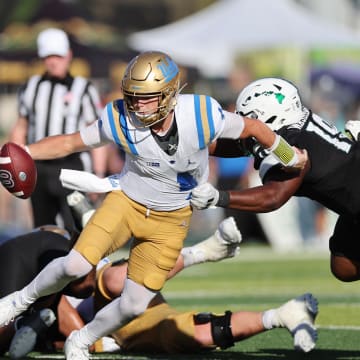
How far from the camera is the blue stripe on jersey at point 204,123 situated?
189 inches

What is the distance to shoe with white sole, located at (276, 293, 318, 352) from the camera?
4785 mm

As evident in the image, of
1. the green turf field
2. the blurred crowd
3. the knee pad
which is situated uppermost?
the knee pad

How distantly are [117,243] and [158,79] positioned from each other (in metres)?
0.75

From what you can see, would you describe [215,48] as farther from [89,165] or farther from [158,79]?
[158,79]

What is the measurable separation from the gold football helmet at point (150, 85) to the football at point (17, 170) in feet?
1.80

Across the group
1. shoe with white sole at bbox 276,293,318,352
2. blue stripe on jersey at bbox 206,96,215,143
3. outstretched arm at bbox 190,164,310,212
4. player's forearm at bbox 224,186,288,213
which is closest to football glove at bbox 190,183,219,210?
outstretched arm at bbox 190,164,310,212

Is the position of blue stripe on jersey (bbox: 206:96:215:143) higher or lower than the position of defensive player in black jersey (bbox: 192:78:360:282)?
higher

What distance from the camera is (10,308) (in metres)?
4.87

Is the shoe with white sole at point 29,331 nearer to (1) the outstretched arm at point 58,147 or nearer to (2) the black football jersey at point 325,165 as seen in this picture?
(1) the outstretched arm at point 58,147

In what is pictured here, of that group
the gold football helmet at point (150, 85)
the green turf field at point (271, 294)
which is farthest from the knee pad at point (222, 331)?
the gold football helmet at point (150, 85)

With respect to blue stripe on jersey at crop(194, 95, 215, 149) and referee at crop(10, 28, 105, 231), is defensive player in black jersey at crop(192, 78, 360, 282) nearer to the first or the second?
blue stripe on jersey at crop(194, 95, 215, 149)

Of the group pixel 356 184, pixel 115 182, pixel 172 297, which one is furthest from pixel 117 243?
pixel 172 297

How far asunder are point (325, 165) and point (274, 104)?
376 mm

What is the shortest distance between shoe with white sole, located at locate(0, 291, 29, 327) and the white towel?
58 centimetres
